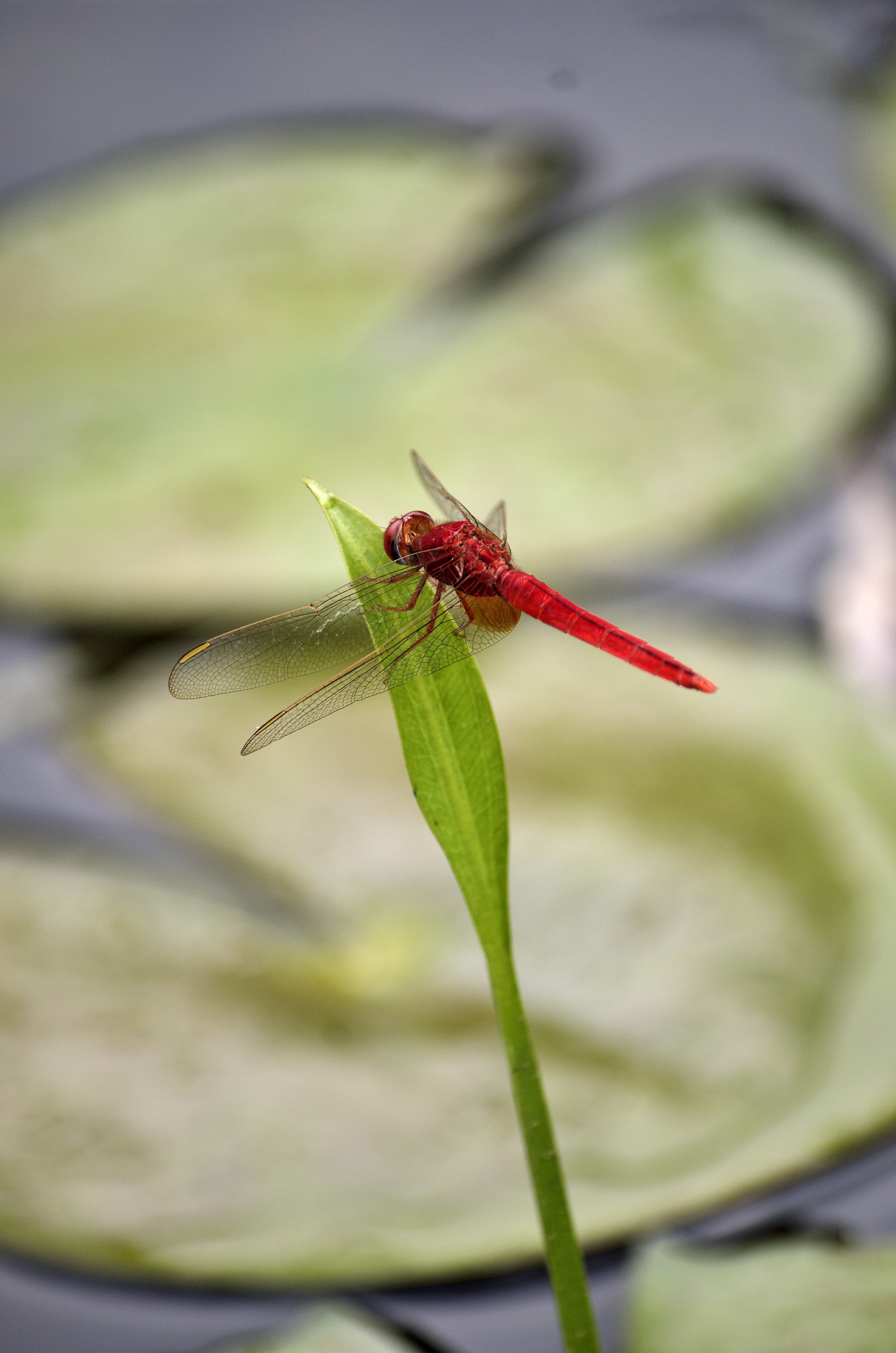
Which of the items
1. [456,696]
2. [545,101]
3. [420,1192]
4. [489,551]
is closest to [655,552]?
[489,551]

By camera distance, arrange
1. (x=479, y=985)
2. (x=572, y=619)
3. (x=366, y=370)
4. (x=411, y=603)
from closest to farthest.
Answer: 1. (x=411, y=603)
2. (x=572, y=619)
3. (x=479, y=985)
4. (x=366, y=370)

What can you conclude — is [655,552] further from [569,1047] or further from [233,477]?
[569,1047]

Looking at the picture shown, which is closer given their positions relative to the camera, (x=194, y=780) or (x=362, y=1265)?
(x=362, y=1265)

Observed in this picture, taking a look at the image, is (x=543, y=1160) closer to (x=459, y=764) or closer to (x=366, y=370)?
(x=459, y=764)

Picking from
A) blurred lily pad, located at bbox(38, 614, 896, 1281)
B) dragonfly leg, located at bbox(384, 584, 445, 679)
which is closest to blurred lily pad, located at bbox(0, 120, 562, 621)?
blurred lily pad, located at bbox(38, 614, 896, 1281)

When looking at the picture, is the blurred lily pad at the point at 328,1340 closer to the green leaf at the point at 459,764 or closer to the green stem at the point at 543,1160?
the green stem at the point at 543,1160

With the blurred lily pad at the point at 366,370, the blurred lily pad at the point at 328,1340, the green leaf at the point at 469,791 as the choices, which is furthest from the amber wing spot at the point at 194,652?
the blurred lily pad at the point at 366,370

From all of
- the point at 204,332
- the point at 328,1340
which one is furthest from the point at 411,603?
the point at 204,332
